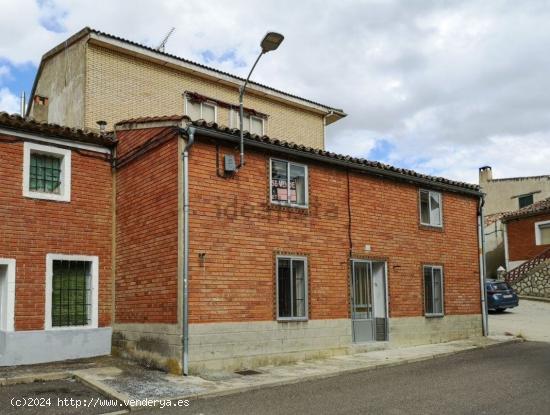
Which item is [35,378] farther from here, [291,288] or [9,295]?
[291,288]

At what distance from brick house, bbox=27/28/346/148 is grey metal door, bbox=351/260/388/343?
714cm

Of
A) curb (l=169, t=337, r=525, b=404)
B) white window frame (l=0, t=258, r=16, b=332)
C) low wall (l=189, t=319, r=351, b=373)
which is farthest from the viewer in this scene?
white window frame (l=0, t=258, r=16, b=332)

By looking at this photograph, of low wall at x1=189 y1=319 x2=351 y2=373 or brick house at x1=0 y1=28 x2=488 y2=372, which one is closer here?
low wall at x1=189 y1=319 x2=351 y2=373

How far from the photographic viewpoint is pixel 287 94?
20500 mm

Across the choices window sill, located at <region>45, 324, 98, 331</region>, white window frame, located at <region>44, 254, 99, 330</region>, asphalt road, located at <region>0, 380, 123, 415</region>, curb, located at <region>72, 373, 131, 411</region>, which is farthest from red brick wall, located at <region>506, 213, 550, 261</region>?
asphalt road, located at <region>0, 380, 123, 415</region>

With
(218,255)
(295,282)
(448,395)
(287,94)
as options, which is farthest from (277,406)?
(287,94)

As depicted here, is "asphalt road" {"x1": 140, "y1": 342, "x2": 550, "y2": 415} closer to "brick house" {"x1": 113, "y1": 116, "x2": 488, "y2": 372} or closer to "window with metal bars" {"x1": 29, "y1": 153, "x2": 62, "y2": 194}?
"brick house" {"x1": 113, "y1": 116, "x2": 488, "y2": 372}

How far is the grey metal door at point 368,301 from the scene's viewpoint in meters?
14.1

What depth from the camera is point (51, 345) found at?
11.9 meters

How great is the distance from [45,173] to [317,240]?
6.03 meters

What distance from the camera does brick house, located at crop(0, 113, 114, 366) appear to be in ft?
38.4

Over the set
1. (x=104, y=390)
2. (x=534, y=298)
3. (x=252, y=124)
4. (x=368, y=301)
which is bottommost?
(x=104, y=390)

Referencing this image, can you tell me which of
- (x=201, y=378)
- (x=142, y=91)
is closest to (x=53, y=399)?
(x=201, y=378)

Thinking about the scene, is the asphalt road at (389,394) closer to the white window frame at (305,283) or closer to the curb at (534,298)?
the white window frame at (305,283)
